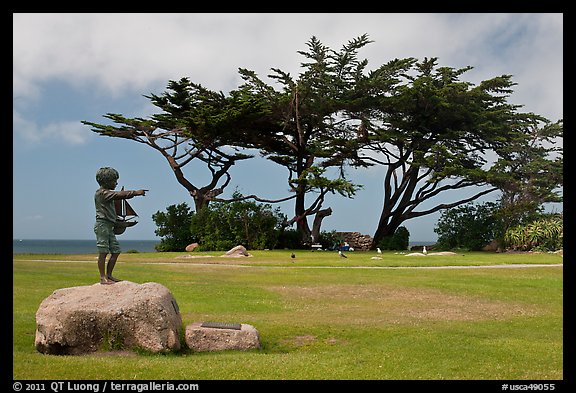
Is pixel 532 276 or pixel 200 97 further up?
pixel 200 97

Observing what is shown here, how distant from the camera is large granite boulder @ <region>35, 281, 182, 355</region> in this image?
30.0 feet

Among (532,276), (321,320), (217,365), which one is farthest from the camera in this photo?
(532,276)

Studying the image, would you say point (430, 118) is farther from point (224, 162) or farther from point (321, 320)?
point (321, 320)

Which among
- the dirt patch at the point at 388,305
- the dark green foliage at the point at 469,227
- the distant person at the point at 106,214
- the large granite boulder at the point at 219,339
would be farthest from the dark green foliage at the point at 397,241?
the distant person at the point at 106,214

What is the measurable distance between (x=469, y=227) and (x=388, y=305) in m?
26.2

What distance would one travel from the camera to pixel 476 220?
3841 cm

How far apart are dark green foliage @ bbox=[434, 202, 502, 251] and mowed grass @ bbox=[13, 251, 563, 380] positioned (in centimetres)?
1602

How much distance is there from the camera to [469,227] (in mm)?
38094

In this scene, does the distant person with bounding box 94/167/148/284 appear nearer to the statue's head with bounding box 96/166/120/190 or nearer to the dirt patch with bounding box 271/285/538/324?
the statue's head with bounding box 96/166/120/190

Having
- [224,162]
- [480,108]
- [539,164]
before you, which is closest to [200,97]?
[224,162]

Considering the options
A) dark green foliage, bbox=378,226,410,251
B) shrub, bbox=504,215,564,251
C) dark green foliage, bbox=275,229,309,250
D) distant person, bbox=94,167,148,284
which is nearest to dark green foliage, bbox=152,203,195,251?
dark green foliage, bbox=275,229,309,250

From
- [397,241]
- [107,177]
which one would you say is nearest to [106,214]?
[107,177]
